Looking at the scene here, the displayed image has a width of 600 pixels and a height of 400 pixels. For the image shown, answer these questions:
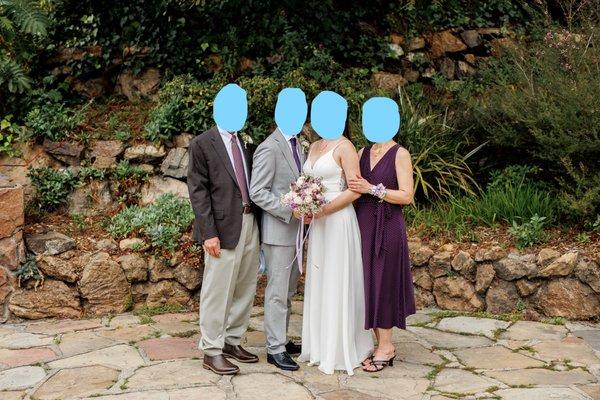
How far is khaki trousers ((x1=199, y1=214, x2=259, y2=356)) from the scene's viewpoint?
17.1 feet

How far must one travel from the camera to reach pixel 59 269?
6.88 meters

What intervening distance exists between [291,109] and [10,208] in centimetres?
298

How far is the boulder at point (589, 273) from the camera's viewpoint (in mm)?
6633

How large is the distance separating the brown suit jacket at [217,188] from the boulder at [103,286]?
2032 millimetres

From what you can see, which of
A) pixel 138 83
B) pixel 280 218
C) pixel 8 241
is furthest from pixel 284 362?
Result: pixel 138 83

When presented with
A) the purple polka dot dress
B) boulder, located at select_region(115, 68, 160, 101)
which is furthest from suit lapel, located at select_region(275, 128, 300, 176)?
boulder, located at select_region(115, 68, 160, 101)

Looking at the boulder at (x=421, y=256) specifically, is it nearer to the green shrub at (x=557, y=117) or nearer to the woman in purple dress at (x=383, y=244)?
the green shrub at (x=557, y=117)

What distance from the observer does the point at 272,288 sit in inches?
211

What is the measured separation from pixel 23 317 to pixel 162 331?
137 cm

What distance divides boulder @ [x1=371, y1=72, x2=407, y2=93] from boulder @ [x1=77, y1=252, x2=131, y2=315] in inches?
161

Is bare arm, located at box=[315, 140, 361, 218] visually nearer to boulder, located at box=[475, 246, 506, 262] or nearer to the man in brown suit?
the man in brown suit

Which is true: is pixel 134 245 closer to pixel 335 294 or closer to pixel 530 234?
pixel 335 294

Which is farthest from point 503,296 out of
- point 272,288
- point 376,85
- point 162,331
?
point 376,85

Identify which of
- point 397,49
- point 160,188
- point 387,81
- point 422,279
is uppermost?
point 397,49
